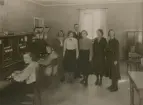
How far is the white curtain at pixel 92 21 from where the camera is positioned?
1.46 meters

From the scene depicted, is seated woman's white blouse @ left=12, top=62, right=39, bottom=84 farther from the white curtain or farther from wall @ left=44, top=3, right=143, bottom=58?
the white curtain

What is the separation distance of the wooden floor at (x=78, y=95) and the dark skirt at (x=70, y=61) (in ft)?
0.37

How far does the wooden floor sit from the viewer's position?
1.47 meters

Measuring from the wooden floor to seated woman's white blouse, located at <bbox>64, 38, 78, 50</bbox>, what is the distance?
260mm

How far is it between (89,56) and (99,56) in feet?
0.25

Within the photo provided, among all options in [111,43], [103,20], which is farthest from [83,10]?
[111,43]

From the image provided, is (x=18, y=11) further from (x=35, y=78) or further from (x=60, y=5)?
A: (x=35, y=78)

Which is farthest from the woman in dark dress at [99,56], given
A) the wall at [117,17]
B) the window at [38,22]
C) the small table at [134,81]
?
the window at [38,22]

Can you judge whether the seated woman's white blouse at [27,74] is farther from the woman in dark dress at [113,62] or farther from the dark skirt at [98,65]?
the woman in dark dress at [113,62]

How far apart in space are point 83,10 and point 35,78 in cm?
65

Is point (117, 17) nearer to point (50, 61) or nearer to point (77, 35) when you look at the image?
point (77, 35)

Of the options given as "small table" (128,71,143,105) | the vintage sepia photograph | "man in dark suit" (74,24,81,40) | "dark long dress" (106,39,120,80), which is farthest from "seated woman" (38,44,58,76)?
"small table" (128,71,143,105)

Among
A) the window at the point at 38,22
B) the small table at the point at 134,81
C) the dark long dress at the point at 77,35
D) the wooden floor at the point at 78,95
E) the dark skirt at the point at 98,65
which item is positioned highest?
the window at the point at 38,22

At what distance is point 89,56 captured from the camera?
4.98ft
